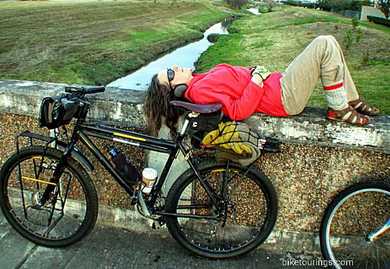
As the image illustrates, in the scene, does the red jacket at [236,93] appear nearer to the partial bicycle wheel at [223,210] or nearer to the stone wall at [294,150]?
the stone wall at [294,150]

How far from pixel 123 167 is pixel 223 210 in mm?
957

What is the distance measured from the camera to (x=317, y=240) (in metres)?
4.09

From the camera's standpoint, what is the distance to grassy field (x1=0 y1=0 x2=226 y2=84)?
24.1 m

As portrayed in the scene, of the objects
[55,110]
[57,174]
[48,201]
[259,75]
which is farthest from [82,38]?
[259,75]

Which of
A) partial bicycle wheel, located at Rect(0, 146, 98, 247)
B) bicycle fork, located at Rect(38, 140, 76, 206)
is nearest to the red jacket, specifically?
bicycle fork, located at Rect(38, 140, 76, 206)

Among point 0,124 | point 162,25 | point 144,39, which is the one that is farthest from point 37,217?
point 162,25

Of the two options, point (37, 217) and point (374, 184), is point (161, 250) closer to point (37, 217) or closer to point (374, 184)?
point (37, 217)

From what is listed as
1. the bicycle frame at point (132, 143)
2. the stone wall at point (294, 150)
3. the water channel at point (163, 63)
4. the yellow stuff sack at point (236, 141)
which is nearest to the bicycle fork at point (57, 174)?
the bicycle frame at point (132, 143)

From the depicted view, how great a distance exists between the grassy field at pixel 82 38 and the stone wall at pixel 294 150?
61.2 feet

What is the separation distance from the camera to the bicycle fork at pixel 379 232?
3.71 meters

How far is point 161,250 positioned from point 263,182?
117 centimetres

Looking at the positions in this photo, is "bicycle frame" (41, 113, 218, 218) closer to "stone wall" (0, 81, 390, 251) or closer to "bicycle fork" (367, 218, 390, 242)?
"stone wall" (0, 81, 390, 251)

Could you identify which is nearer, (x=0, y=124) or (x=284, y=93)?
(x=284, y=93)

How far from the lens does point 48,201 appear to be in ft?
13.2
